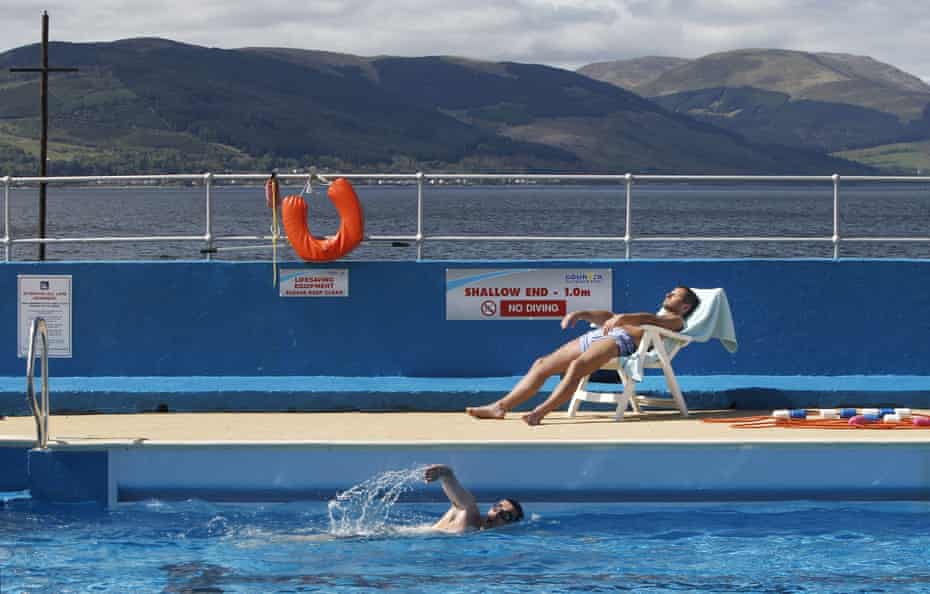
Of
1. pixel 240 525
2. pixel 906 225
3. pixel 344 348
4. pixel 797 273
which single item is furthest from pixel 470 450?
pixel 906 225

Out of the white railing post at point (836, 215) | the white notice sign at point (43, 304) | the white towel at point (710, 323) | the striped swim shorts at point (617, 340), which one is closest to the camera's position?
the striped swim shorts at point (617, 340)

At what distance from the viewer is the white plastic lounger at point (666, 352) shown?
10.9m

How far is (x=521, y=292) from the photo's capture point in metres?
12.2

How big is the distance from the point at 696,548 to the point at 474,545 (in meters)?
1.35

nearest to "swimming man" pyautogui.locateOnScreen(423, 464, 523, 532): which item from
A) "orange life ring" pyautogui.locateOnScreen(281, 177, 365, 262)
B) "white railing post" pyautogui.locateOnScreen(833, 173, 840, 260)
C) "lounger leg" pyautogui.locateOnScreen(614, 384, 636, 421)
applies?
"lounger leg" pyautogui.locateOnScreen(614, 384, 636, 421)

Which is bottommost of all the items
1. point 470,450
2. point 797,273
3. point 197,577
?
point 197,577

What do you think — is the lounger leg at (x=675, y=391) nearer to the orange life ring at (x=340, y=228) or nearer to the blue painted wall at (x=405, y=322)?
the blue painted wall at (x=405, y=322)

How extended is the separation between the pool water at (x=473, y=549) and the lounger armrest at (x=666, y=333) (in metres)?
1.65

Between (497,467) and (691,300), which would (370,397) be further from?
(691,300)

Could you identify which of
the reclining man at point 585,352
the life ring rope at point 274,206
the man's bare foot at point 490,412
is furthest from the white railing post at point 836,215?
the life ring rope at point 274,206

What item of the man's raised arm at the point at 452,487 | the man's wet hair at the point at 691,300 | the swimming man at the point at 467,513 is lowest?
the swimming man at the point at 467,513

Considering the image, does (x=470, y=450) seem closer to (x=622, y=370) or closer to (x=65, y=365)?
(x=622, y=370)

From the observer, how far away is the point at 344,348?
12.2 meters

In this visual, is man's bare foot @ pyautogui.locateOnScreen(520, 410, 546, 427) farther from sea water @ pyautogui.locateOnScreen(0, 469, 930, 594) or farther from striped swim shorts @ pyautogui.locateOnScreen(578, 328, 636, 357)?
sea water @ pyautogui.locateOnScreen(0, 469, 930, 594)
